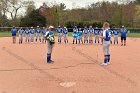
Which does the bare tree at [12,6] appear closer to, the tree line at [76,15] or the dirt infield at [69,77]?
Answer: the tree line at [76,15]

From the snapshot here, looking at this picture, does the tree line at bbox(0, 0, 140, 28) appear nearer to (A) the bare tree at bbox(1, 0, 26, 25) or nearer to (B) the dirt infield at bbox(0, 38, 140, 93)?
(A) the bare tree at bbox(1, 0, 26, 25)

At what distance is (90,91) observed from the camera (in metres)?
10.6

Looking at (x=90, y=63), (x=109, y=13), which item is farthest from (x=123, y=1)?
(x=90, y=63)

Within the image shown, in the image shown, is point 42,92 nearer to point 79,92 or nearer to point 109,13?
point 79,92

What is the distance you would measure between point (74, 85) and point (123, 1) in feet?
267

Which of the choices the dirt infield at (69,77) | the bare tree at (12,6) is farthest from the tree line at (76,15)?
the dirt infield at (69,77)

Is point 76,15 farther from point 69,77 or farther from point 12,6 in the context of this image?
point 69,77

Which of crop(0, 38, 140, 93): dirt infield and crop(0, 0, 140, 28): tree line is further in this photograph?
crop(0, 0, 140, 28): tree line

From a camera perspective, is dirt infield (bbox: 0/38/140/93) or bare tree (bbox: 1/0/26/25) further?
bare tree (bbox: 1/0/26/25)

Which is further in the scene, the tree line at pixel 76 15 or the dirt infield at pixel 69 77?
the tree line at pixel 76 15

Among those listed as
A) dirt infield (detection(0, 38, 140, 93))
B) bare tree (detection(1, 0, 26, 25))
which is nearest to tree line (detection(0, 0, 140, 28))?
bare tree (detection(1, 0, 26, 25))

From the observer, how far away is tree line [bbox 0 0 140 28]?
253ft

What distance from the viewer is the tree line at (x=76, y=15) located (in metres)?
77.1

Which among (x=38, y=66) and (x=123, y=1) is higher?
(x=123, y=1)
